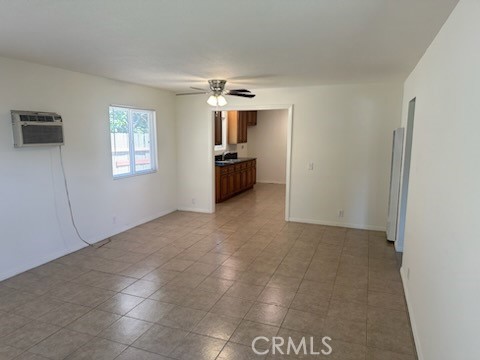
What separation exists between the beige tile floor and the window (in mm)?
1244

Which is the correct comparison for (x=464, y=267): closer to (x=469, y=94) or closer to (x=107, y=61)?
(x=469, y=94)

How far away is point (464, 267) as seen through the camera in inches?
57.1

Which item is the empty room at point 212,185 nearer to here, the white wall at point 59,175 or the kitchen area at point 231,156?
the white wall at point 59,175

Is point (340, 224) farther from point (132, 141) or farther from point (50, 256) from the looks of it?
point (50, 256)

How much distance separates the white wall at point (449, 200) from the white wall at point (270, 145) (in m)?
6.93

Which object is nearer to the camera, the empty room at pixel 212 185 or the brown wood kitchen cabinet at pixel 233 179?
the empty room at pixel 212 185

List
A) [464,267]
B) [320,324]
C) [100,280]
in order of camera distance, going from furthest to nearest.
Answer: [100,280], [320,324], [464,267]

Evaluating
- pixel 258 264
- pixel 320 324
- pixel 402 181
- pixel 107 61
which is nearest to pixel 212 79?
pixel 107 61

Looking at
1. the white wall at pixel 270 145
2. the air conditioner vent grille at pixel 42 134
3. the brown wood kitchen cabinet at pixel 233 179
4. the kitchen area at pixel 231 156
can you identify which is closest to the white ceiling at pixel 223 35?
the air conditioner vent grille at pixel 42 134

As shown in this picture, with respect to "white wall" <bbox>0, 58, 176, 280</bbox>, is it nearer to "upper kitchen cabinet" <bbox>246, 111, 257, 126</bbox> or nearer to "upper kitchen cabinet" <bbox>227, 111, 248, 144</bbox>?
"upper kitchen cabinet" <bbox>227, 111, 248, 144</bbox>

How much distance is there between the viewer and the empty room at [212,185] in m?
1.99

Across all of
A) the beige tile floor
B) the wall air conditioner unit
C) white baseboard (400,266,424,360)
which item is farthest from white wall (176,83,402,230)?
the wall air conditioner unit

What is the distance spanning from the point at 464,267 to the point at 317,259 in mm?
2691

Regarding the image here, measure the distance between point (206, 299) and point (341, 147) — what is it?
11.4 feet
